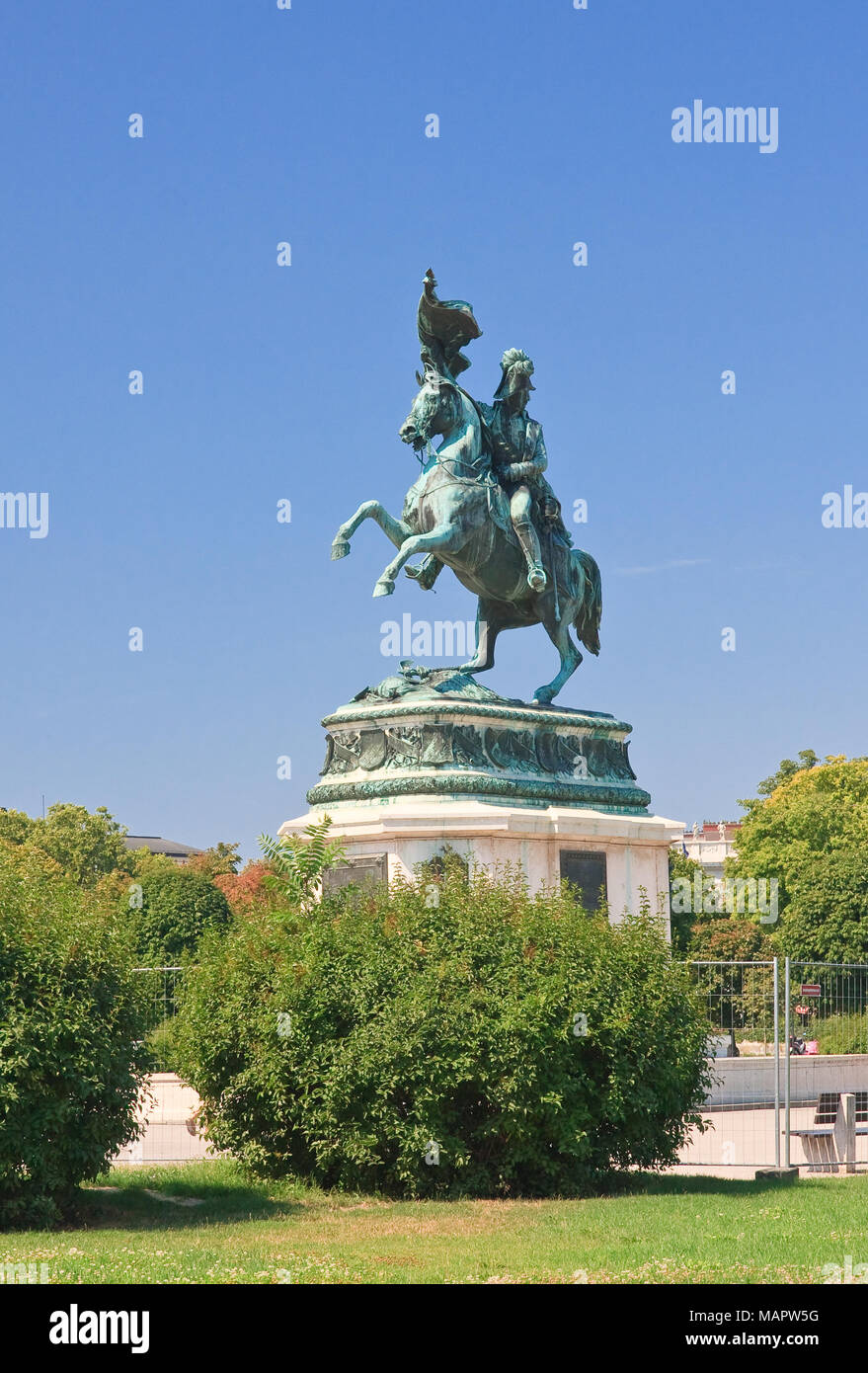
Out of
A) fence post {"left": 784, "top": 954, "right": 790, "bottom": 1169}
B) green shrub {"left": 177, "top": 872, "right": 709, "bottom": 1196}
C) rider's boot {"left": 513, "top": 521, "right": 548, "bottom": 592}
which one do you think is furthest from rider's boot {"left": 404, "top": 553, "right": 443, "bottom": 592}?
fence post {"left": 784, "top": 954, "right": 790, "bottom": 1169}

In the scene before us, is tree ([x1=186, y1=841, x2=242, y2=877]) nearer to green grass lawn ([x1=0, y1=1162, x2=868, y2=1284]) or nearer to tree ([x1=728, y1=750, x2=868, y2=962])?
tree ([x1=728, y1=750, x2=868, y2=962])

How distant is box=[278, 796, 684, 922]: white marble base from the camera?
19.0m

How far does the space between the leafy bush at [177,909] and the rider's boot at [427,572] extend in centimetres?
3708

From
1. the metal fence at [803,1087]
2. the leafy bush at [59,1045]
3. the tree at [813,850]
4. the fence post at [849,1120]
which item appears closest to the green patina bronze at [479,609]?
the metal fence at [803,1087]

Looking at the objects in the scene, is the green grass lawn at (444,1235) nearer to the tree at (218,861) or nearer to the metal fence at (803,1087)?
the metal fence at (803,1087)

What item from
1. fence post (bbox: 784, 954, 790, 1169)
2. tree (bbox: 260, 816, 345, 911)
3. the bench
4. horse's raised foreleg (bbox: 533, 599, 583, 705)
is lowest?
the bench

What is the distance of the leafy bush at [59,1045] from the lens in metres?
13.3

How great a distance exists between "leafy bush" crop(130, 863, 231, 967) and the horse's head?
38.0 meters

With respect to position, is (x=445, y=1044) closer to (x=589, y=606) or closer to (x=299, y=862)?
(x=299, y=862)

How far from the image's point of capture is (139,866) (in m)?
82.9

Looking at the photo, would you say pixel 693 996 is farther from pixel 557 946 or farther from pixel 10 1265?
pixel 10 1265

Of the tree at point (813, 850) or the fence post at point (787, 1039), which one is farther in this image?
the tree at point (813, 850)
